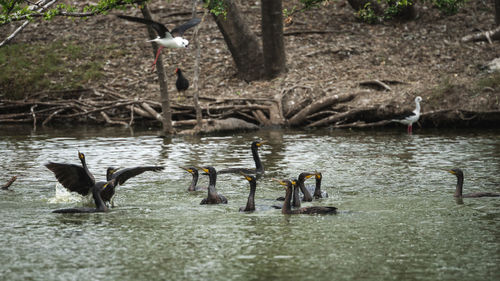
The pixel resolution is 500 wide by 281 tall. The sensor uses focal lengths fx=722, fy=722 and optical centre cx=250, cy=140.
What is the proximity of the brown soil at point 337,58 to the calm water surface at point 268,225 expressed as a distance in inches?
202

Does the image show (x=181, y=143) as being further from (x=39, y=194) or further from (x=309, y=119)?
(x=39, y=194)

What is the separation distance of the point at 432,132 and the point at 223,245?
1333cm

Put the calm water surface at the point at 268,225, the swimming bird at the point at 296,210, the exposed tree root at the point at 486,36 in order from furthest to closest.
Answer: the exposed tree root at the point at 486,36 < the swimming bird at the point at 296,210 < the calm water surface at the point at 268,225

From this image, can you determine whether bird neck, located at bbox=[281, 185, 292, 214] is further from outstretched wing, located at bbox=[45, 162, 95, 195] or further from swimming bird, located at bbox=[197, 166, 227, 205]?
outstretched wing, located at bbox=[45, 162, 95, 195]

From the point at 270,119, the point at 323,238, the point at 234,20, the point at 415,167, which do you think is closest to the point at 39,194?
the point at 323,238

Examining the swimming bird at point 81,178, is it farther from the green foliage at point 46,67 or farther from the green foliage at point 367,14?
the green foliage at point 46,67

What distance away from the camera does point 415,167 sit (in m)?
14.7

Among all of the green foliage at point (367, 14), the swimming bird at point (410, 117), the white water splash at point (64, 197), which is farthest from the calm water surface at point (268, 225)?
the green foliage at point (367, 14)

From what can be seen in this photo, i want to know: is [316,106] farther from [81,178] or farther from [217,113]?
[81,178]

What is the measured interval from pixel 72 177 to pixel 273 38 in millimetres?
14284

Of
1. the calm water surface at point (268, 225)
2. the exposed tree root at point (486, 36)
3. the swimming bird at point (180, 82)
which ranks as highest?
the exposed tree root at point (486, 36)

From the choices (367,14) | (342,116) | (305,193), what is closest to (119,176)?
(305,193)

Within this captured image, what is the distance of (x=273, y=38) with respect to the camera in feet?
80.3

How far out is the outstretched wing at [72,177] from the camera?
35.9 feet
